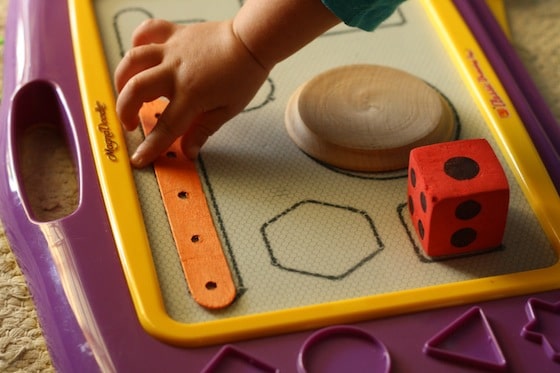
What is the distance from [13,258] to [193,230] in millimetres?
163

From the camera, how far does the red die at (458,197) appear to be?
573mm

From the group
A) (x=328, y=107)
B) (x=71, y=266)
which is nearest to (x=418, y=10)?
(x=328, y=107)

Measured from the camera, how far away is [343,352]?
55 centimetres

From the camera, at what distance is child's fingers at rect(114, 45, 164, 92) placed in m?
0.69

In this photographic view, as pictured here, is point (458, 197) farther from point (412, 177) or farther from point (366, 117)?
point (366, 117)

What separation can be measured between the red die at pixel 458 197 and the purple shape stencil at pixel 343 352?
9 centimetres

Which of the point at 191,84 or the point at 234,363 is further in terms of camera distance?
the point at 191,84

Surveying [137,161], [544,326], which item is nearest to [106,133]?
[137,161]

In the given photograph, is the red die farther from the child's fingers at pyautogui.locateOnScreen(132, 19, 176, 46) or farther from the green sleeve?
the child's fingers at pyautogui.locateOnScreen(132, 19, 176, 46)

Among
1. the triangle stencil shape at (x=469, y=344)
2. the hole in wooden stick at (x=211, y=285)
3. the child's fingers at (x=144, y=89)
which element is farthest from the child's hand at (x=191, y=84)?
the triangle stencil shape at (x=469, y=344)

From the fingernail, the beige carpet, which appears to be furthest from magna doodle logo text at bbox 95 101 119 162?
the beige carpet

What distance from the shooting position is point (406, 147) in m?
0.68

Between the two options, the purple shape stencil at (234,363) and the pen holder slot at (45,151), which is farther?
the pen holder slot at (45,151)

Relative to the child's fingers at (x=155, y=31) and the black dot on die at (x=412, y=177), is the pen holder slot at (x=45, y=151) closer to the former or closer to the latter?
the child's fingers at (x=155, y=31)
